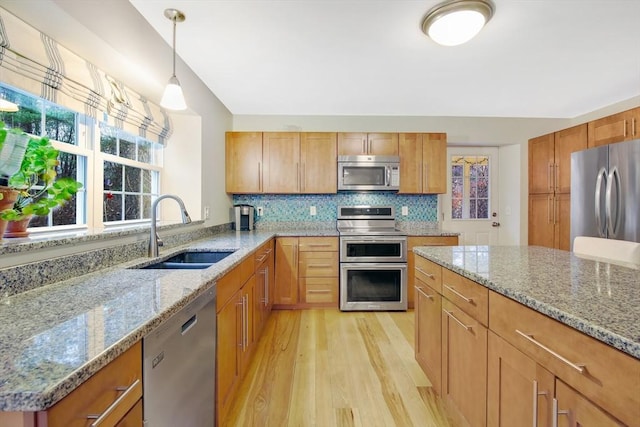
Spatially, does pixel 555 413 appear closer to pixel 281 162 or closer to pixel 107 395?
pixel 107 395

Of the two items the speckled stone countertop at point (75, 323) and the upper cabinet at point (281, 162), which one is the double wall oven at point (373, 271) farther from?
the speckled stone countertop at point (75, 323)

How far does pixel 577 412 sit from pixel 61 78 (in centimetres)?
242

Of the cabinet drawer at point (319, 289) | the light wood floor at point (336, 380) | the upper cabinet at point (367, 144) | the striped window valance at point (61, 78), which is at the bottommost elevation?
the light wood floor at point (336, 380)

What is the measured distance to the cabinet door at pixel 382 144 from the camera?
11.6 feet

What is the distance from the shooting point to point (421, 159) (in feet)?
11.6

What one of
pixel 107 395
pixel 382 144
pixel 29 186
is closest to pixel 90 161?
pixel 29 186

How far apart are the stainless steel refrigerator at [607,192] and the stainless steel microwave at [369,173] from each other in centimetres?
180

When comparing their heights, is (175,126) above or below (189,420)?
above

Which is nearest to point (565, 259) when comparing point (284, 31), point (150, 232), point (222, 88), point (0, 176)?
point (284, 31)

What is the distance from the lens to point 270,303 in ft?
10.0

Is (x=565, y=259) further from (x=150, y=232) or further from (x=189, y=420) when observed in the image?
(x=150, y=232)

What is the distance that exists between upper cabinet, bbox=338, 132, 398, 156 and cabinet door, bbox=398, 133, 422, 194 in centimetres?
9

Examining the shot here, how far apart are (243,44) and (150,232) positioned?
1491mm

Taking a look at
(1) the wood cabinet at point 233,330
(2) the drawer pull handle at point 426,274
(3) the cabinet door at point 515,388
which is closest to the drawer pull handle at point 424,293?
(2) the drawer pull handle at point 426,274
